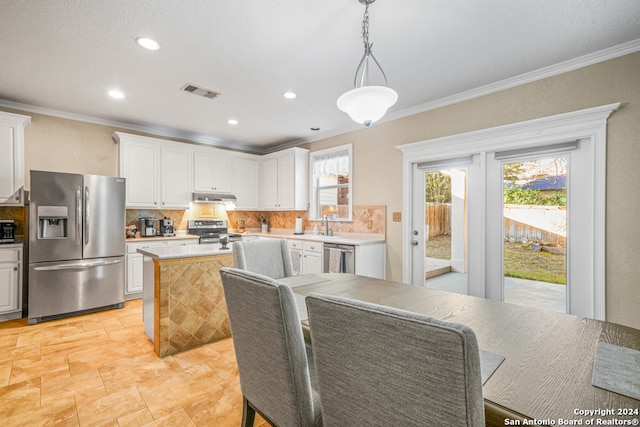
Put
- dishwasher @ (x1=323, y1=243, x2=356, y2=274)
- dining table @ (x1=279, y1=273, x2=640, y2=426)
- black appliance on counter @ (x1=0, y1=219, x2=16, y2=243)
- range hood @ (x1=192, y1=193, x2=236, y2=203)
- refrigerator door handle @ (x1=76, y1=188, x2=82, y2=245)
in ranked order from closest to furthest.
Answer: dining table @ (x1=279, y1=273, x2=640, y2=426) → black appliance on counter @ (x1=0, y1=219, x2=16, y2=243) → refrigerator door handle @ (x1=76, y1=188, x2=82, y2=245) → dishwasher @ (x1=323, y1=243, x2=356, y2=274) → range hood @ (x1=192, y1=193, x2=236, y2=203)

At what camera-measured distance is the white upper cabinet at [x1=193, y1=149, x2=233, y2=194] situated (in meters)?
4.97

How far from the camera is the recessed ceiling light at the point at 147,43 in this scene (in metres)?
2.29

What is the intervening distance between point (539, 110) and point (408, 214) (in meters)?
1.64

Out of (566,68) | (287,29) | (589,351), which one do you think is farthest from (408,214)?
→ (589,351)

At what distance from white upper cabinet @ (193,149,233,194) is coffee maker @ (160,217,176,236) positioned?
653 millimetres

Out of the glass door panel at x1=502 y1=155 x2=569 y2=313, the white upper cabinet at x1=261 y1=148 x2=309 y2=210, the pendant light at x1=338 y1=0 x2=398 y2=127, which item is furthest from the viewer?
the white upper cabinet at x1=261 y1=148 x2=309 y2=210

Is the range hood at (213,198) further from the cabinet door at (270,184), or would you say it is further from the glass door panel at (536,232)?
the glass door panel at (536,232)

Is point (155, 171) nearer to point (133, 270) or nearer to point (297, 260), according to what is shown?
point (133, 270)

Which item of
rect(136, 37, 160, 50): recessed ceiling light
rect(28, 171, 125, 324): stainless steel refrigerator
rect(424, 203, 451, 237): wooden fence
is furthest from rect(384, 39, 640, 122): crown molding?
rect(28, 171, 125, 324): stainless steel refrigerator

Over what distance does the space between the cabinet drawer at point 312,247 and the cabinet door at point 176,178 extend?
80.8 inches

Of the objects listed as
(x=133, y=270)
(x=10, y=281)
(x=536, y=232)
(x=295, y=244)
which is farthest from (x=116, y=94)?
(x=536, y=232)

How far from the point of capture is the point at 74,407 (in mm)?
1920

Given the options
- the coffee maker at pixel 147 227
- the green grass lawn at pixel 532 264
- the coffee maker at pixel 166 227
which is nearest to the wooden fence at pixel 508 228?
the green grass lawn at pixel 532 264

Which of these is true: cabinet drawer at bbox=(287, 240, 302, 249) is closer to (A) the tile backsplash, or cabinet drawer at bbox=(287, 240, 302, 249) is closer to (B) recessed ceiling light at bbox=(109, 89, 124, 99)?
(A) the tile backsplash
